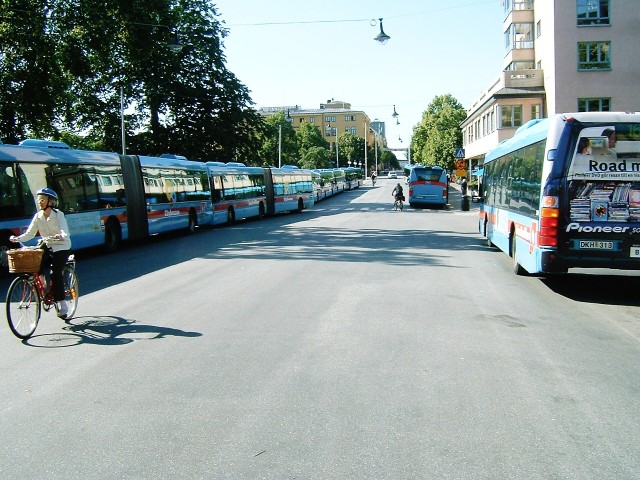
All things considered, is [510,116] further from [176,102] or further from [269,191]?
[176,102]

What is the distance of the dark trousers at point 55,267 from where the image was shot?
8.22 meters

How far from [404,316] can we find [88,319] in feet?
13.5

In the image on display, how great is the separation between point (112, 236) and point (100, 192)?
4.49ft

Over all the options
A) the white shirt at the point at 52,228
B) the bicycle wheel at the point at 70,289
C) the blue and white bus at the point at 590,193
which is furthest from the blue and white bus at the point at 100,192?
the blue and white bus at the point at 590,193

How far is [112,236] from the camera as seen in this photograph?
20.3 m

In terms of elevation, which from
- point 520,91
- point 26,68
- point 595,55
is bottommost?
point 26,68

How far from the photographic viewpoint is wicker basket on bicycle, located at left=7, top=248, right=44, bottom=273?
7.73 meters

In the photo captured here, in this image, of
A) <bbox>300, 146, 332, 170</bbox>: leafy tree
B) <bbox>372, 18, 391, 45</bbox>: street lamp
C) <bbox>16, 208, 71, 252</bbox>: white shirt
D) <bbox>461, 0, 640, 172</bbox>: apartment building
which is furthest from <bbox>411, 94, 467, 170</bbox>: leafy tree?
<bbox>16, 208, 71, 252</bbox>: white shirt

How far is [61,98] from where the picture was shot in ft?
90.1

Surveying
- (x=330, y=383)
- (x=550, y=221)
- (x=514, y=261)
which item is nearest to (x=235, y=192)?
(x=514, y=261)

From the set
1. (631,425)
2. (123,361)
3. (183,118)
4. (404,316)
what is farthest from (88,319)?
(183,118)

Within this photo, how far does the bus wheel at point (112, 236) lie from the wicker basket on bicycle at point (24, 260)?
12325mm

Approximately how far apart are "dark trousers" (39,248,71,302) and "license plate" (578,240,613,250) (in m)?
7.16

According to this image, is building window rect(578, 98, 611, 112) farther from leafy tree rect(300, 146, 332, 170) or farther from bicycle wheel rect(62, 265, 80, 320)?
leafy tree rect(300, 146, 332, 170)
